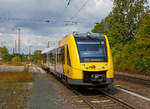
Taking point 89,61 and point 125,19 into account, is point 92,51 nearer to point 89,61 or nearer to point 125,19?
point 89,61

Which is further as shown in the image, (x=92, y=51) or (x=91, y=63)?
(x=92, y=51)

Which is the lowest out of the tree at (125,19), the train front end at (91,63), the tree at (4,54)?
the train front end at (91,63)

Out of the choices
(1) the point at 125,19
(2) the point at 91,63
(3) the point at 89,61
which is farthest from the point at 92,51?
(1) the point at 125,19

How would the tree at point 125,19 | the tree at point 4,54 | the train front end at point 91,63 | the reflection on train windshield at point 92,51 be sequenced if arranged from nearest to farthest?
the train front end at point 91,63 → the reflection on train windshield at point 92,51 → the tree at point 125,19 → the tree at point 4,54

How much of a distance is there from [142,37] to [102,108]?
17.5m

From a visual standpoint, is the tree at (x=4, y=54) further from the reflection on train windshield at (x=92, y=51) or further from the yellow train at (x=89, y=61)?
the reflection on train windshield at (x=92, y=51)

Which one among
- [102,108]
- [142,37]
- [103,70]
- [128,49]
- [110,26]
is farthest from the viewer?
[110,26]

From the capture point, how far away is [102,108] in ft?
24.7

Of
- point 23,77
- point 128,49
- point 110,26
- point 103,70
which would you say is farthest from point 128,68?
point 103,70

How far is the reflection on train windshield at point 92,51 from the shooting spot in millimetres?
10023

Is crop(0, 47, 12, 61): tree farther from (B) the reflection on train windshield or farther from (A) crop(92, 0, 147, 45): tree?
(B) the reflection on train windshield

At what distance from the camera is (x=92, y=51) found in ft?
33.8

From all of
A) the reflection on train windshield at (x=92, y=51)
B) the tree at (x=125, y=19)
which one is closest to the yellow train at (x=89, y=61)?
the reflection on train windshield at (x=92, y=51)

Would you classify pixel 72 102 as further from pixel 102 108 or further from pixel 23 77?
pixel 23 77
